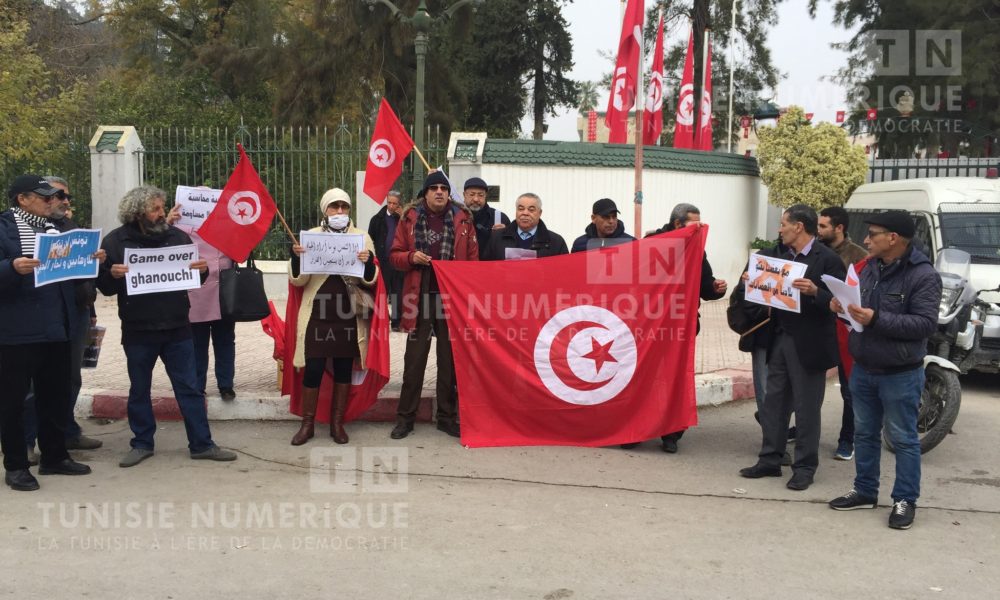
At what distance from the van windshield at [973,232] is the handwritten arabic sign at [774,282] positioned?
5033 millimetres

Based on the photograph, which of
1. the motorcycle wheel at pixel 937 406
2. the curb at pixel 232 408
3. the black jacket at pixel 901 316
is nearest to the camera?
the black jacket at pixel 901 316

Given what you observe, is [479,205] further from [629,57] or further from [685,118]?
[685,118]

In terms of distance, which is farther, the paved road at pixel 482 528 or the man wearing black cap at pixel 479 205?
the man wearing black cap at pixel 479 205

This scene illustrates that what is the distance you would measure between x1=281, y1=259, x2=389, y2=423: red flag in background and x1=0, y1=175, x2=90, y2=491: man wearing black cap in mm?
1641

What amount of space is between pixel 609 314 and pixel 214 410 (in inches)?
135

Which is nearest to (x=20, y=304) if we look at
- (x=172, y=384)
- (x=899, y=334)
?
(x=172, y=384)

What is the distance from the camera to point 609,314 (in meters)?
6.75

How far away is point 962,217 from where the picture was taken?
10.4 meters

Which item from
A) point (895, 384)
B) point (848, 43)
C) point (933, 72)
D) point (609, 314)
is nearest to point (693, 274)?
point (609, 314)

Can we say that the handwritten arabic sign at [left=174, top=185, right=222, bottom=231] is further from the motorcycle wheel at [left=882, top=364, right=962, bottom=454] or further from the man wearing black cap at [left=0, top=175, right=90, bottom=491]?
the motorcycle wheel at [left=882, top=364, right=962, bottom=454]

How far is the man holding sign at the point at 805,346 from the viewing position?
5.90m

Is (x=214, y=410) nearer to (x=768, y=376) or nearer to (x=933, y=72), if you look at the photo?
(x=768, y=376)

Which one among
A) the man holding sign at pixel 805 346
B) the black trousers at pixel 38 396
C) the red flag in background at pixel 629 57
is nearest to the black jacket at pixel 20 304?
the black trousers at pixel 38 396

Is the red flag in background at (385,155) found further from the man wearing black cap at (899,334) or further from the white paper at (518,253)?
the man wearing black cap at (899,334)
